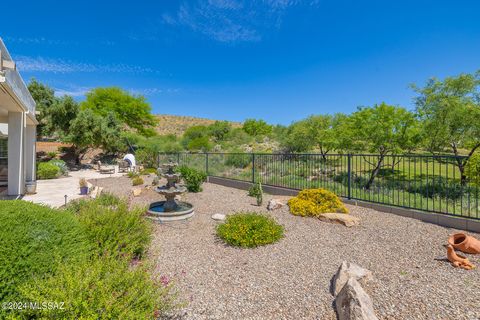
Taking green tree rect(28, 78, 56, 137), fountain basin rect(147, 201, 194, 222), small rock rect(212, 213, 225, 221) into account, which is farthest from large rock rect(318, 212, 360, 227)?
green tree rect(28, 78, 56, 137)

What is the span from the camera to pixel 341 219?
566 cm

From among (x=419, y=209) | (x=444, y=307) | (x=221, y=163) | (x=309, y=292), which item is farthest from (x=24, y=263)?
(x=221, y=163)

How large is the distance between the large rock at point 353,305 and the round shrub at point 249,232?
2.04 m

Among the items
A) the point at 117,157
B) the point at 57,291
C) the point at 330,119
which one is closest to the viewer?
the point at 57,291

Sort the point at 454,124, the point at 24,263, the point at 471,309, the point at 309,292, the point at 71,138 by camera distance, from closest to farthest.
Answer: the point at 24,263, the point at 471,309, the point at 309,292, the point at 454,124, the point at 71,138

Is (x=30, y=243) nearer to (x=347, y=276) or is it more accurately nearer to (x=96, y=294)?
(x=96, y=294)

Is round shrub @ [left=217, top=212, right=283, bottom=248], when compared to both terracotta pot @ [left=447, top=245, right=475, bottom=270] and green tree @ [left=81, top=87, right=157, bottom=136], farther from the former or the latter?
green tree @ [left=81, top=87, right=157, bottom=136]

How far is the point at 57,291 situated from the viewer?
1784 millimetres

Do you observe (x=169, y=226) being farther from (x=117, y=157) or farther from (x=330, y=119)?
(x=117, y=157)

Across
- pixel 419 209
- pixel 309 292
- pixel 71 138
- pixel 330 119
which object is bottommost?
pixel 309 292

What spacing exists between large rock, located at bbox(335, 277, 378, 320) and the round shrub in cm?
204

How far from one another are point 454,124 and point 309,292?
13.4 m

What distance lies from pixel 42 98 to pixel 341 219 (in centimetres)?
2208

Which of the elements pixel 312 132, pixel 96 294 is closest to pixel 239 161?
pixel 312 132
